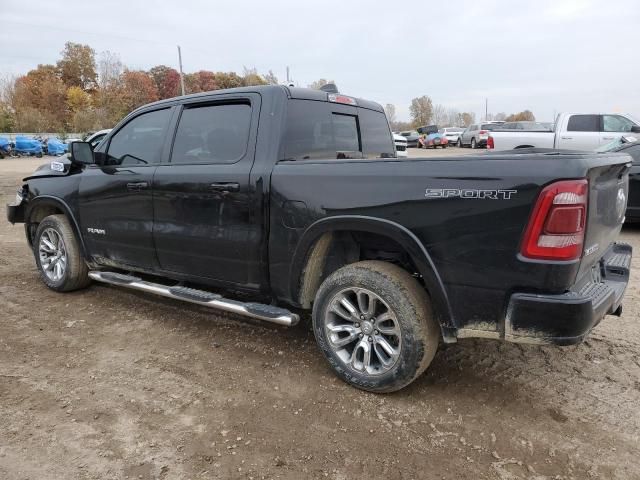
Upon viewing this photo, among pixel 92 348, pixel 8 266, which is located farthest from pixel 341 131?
pixel 8 266

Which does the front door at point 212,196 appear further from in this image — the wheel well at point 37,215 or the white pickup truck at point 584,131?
the white pickup truck at point 584,131

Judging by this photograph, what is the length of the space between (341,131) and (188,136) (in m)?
1.22

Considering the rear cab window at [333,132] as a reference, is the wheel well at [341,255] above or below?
below

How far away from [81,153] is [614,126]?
1387cm

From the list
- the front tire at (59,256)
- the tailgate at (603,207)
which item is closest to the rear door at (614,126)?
the tailgate at (603,207)

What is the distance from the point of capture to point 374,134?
447 cm

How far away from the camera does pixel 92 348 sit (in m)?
3.86

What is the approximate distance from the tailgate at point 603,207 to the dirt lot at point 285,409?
0.90 metres

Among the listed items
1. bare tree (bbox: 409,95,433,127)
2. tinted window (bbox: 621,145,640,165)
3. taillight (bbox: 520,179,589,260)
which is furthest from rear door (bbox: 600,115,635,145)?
bare tree (bbox: 409,95,433,127)

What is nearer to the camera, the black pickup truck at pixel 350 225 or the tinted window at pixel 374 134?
the black pickup truck at pixel 350 225

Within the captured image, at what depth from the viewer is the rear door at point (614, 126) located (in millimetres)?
13422

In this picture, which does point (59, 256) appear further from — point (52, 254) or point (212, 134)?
point (212, 134)

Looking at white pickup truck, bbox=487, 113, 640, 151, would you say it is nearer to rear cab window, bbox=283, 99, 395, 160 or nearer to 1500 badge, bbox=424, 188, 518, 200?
rear cab window, bbox=283, 99, 395, 160

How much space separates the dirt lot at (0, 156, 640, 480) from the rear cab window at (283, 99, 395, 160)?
4.88ft
